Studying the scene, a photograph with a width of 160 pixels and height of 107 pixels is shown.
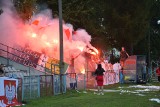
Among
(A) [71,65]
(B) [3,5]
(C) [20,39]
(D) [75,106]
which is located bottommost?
(D) [75,106]

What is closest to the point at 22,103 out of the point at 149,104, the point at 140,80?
the point at 149,104

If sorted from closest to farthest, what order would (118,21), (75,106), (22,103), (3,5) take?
(75,106)
(22,103)
(3,5)
(118,21)

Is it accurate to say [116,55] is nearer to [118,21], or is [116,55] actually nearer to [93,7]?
[118,21]

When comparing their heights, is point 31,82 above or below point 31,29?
below

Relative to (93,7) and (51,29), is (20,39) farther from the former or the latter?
(93,7)

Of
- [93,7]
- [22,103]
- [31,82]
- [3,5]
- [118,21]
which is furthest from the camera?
[118,21]

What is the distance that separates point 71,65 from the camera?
37.6m

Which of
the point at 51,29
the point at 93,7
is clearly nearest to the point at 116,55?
the point at 93,7

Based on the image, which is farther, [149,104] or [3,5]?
[3,5]

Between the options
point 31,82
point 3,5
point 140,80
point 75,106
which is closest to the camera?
point 75,106

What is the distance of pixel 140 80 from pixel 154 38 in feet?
79.7

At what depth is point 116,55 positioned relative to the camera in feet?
216

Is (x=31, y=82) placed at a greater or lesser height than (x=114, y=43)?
lesser

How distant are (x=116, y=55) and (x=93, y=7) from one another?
786 inches
